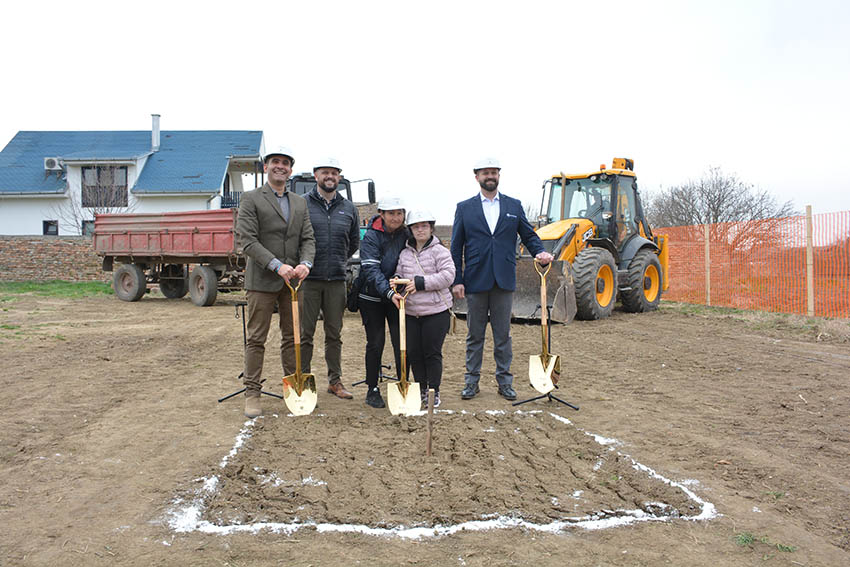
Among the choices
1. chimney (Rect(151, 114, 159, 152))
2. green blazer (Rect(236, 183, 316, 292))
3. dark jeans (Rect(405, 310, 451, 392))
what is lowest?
dark jeans (Rect(405, 310, 451, 392))

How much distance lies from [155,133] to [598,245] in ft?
84.6

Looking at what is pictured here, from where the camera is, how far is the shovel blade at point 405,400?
4.84 metres

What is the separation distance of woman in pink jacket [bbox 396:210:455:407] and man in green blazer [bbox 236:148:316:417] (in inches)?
31.0

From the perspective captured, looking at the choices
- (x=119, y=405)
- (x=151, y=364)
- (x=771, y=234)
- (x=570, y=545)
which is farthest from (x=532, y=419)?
(x=771, y=234)

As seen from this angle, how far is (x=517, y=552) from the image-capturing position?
287 centimetres

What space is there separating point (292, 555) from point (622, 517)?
1588 mm

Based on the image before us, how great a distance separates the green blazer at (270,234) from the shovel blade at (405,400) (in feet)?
3.91

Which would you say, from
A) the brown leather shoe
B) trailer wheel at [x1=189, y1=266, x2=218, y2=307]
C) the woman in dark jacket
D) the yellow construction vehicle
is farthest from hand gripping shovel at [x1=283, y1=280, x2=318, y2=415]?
trailer wheel at [x1=189, y1=266, x2=218, y2=307]

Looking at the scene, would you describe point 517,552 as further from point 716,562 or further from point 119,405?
point 119,405

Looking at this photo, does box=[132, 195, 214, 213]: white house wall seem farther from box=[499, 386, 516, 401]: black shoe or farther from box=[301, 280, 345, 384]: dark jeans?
box=[499, 386, 516, 401]: black shoe

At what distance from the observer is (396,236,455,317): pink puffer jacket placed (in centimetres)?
508

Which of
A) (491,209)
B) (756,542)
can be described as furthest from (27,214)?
(756,542)

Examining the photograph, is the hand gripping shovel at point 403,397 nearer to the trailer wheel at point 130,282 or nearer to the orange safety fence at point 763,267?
the orange safety fence at point 763,267

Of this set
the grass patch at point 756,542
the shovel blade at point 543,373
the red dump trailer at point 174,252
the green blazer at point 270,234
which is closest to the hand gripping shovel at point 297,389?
the green blazer at point 270,234
